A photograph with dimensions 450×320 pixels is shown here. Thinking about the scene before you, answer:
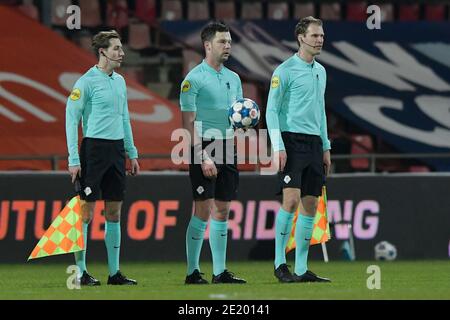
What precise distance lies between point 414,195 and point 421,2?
687cm

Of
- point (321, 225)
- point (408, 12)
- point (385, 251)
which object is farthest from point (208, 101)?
point (408, 12)

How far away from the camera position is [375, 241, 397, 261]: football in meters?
15.6

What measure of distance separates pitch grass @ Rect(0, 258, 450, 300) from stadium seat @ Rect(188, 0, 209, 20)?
6313 mm

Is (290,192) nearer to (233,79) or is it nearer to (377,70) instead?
(233,79)

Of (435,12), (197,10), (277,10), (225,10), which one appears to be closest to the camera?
(197,10)

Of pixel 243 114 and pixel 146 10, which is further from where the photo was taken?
pixel 146 10

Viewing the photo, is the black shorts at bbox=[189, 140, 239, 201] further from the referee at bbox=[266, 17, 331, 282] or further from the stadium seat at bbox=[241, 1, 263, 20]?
the stadium seat at bbox=[241, 1, 263, 20]

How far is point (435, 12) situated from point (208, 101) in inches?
439

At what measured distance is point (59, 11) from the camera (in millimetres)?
19516

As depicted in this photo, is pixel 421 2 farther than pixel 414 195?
Yes

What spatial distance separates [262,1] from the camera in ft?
69.7

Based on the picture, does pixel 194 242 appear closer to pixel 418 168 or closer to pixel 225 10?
pixel 418 168

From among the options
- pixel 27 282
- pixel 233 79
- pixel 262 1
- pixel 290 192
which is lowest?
pixel 27 282

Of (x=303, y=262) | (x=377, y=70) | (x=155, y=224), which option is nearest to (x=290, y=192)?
(x=303, y=262)
